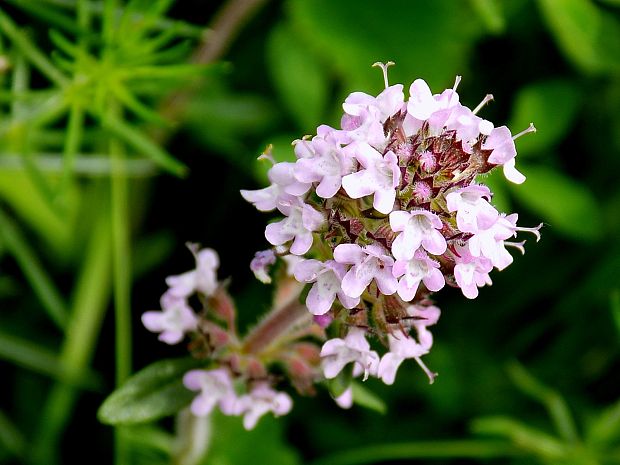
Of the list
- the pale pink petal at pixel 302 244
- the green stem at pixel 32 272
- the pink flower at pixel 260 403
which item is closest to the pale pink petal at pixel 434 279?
the pale pink petal at pixel 302 244

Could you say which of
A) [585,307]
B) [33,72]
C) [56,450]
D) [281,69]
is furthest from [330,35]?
[56,450]

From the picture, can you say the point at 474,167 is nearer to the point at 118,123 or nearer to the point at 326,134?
the point at 326,134

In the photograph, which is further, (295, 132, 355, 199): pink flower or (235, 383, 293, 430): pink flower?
(235, 383, 293, 430): pink flower

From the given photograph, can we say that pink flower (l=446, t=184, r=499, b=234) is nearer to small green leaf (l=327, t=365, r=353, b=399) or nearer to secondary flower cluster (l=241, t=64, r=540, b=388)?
secondary flower cluster (l=241, t=64, r=540, b=388)

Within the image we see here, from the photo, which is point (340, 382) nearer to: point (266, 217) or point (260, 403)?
point (260, 403)

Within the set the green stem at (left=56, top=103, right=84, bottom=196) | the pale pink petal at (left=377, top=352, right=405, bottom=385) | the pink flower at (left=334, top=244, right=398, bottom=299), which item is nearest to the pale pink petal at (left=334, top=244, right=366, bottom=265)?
the pink flower at (left=334, top=244, right=398, bottom=299)

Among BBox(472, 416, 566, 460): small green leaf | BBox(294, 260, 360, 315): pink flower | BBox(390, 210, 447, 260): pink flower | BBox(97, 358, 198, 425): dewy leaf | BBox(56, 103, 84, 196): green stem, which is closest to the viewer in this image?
BBox(390, 210, 447, 260): pink flower

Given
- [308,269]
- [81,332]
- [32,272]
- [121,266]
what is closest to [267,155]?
[308,269]

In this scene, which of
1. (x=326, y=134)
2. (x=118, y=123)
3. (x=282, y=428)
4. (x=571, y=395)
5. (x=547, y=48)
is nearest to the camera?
(x=326, y=134)
